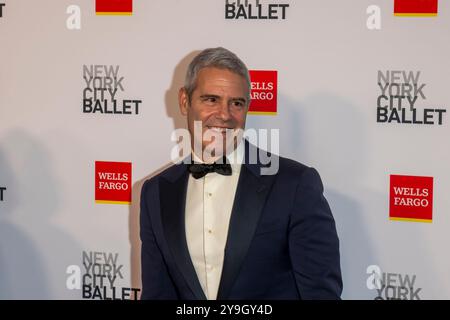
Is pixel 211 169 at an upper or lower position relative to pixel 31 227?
upper

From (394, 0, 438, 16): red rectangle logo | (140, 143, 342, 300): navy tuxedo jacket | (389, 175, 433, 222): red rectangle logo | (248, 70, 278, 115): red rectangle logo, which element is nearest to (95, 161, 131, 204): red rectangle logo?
(248, 70, 278, 115): red rectangle logo

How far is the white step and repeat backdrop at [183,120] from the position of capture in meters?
3.17

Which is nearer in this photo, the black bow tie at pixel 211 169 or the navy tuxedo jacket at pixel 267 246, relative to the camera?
the navy tuxedo jacket at pixel 267 246

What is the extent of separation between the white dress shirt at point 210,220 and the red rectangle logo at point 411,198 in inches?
31.9

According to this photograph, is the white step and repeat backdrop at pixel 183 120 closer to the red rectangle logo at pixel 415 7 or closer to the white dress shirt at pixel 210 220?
the red rectangle logo at pixel 415 7

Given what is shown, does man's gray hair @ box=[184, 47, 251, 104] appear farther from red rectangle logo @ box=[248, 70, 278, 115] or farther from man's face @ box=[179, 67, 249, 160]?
red rectangle logo @ box=[248, 70, 278, 115]

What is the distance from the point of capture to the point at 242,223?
2598 mm

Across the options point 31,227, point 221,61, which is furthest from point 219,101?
point 31,227

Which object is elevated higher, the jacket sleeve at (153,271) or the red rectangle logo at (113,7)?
the red rectangle logo at (113,7)

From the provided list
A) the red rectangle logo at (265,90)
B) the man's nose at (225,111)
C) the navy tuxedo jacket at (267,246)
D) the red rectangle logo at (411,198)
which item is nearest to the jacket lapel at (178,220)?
the navy tuxedo jacket at (267,246)

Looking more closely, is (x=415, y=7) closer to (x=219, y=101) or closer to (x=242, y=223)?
(x=219, y=101)

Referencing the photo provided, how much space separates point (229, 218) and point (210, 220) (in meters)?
0.07

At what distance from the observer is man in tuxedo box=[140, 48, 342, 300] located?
253 cm
